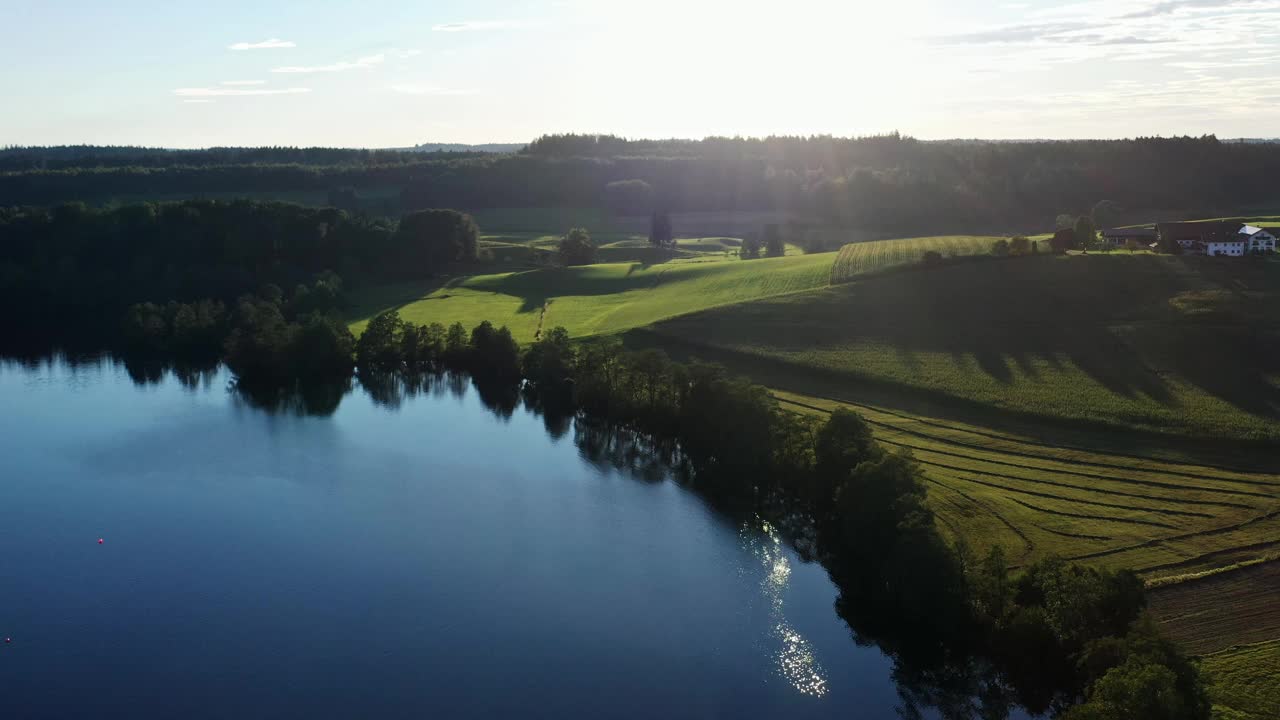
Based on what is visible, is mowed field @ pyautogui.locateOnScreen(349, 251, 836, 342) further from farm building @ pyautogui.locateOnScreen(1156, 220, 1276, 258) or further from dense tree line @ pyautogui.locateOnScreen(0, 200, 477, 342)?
farm building @ pyautogui.locateOnScreen(1156, 220, 1276, 258)

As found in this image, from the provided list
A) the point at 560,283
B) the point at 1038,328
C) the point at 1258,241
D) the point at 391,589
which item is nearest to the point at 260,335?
the point at 560,283

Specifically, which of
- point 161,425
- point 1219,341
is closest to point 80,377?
point 161,425

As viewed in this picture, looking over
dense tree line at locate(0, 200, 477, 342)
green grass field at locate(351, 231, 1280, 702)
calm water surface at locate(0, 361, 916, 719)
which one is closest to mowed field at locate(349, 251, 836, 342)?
green grass field at locate(351, 231, 1280, 702)

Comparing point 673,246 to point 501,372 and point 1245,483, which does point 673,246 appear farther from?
point 1245,483

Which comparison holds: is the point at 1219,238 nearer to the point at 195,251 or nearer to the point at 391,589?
the point at 391,589

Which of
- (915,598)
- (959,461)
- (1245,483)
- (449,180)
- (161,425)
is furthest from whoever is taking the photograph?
(449,180)

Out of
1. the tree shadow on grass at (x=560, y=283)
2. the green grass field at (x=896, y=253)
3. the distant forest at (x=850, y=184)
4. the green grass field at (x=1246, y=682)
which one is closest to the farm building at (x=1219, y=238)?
the green grass field at (x=896, y=253)

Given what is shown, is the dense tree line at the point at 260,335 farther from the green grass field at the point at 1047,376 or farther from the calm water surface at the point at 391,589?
the calm water surface at the point at 391,589
